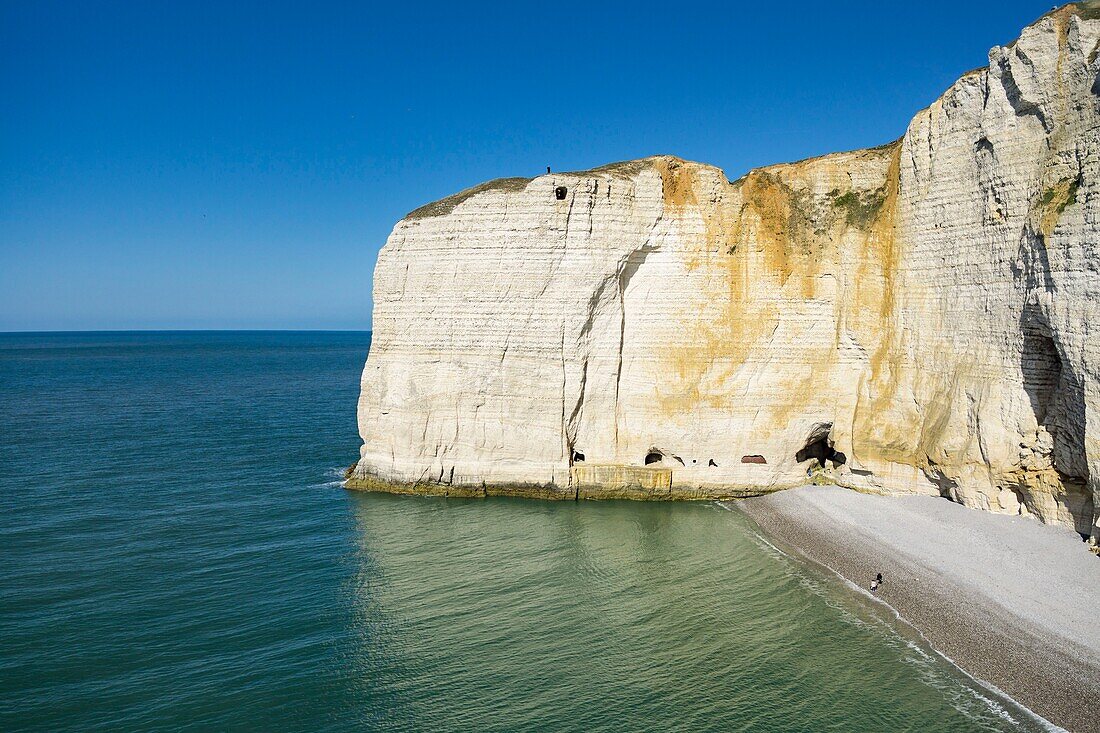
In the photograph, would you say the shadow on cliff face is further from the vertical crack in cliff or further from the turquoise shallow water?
the vertical crack in cliff

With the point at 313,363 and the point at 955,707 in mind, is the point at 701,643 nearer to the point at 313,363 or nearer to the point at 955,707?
the point at 955,707

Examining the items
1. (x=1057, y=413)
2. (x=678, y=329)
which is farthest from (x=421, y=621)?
(x=1057, y=413)

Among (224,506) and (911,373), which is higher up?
(911,373)

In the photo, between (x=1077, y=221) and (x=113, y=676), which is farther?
(x=1077, y=221)

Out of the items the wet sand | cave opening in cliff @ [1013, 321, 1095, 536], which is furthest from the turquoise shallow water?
cave opening in cliff @ [1013, 321, 1095, 536]

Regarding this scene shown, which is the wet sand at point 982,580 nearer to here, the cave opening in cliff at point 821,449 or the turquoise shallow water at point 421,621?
the turquoise shallow water at point 421,621

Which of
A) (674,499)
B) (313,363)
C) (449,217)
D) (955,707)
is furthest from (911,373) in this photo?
(313,363)

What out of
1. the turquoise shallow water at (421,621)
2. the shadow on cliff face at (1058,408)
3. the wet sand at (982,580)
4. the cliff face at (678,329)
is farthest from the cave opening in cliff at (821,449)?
the shadow on cliff face at (1058,408)
